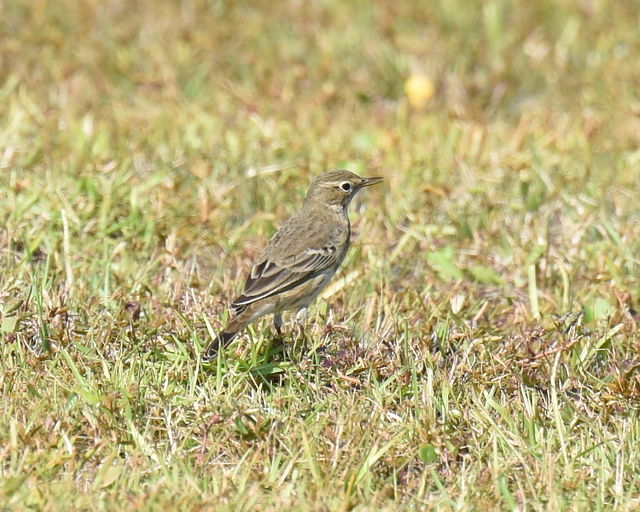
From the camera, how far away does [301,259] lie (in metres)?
6.63

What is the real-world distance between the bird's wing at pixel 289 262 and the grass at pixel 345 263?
0.90 ft

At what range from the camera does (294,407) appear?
5.50 metres

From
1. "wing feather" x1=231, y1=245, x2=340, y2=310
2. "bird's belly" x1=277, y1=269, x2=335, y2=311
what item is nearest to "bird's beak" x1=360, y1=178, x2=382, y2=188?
"wing feather" x1=231, y1=245, x2=340, y2=310

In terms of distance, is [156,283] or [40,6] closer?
[156,283]

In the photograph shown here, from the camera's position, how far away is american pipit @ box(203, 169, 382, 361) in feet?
20.0

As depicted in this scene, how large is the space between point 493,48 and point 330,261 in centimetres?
477

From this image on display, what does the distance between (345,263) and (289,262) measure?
0.97 m

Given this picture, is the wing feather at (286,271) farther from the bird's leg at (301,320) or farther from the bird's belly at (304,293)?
the bird's leg at (301,320)

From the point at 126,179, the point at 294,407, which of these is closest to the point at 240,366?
the point at 294,407

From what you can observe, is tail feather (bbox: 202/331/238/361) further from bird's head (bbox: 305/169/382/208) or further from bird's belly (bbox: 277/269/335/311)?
bird's head (bbox: 305/169/382/208)

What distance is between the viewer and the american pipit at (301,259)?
241 inches

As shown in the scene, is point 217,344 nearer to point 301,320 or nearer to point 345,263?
point 301,320

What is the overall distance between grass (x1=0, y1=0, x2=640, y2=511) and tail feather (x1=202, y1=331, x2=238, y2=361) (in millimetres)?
68

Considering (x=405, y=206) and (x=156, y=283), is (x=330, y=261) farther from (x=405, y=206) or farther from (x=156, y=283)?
(x=405, y=206)
